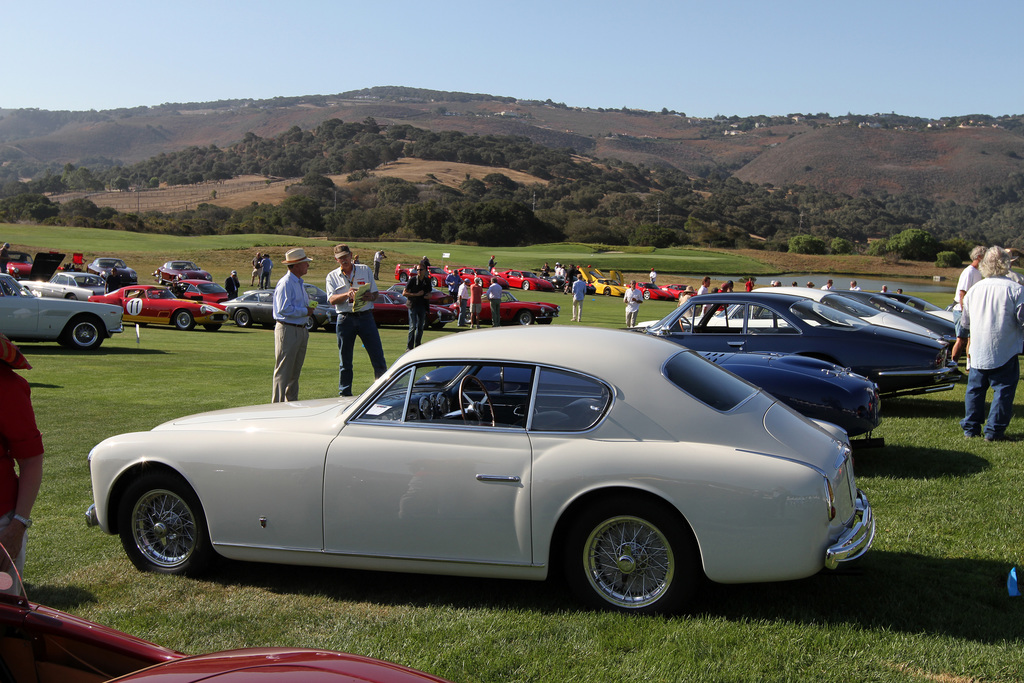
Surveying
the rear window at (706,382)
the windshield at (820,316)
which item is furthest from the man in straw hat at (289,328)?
the windshield at (820,316)

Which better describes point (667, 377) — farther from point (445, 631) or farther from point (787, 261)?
point (787, 261)

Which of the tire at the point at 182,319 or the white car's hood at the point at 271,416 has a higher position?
the white car's hood at the point at 271,416

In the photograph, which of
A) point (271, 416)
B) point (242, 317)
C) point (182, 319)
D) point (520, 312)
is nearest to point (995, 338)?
point (271, 416)

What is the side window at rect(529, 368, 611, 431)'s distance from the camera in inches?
175

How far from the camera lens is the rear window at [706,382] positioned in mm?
4492

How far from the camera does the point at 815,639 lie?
13.0ft

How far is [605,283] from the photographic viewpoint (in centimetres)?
5188

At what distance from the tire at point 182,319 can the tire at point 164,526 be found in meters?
20.9

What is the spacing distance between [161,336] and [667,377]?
19.7 m

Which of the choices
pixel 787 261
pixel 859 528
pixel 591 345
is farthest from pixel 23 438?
pixel 787 261

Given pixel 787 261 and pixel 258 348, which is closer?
pixel 258 348

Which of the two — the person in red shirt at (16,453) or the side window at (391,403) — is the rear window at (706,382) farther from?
the person in red shirt at (16,453)

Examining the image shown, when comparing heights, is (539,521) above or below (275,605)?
above

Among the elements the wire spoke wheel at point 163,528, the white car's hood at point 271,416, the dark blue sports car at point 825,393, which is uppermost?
the white car's hood at point 271,416
